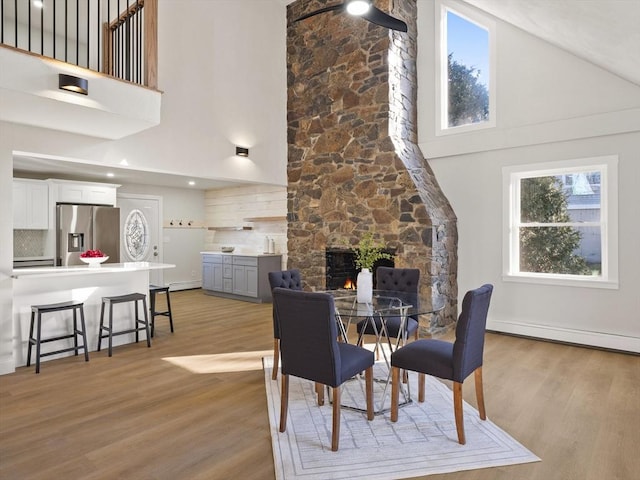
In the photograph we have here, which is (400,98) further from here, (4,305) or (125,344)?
(4,305)

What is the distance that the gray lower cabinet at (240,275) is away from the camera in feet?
24.5

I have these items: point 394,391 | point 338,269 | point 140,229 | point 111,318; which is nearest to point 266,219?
point 338,269

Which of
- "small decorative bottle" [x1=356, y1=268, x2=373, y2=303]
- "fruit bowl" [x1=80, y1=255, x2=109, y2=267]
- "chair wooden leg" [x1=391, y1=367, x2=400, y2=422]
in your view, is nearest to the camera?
"chair wooden leg" [x1=391, y1=367, x2=400, y2=422]

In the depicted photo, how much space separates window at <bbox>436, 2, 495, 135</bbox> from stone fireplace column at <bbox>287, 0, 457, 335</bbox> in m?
0.44

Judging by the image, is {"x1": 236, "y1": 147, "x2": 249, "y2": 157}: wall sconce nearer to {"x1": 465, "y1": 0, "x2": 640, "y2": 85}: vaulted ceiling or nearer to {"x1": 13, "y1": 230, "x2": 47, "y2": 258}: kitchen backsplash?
{"x1": 13, "y1": 230, "x2": 47, "y2": 258}: kitchen backsplash

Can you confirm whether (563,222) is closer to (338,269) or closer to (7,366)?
(338,269)

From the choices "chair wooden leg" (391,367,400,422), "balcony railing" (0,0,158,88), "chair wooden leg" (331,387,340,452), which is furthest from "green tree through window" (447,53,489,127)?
"chair wooden leg" (331,387,340,452)

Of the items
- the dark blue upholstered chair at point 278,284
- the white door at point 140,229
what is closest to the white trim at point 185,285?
the white door at point 140,229

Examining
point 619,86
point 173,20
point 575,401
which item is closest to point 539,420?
point 575,401

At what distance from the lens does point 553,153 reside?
4.91m

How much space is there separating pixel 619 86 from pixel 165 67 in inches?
213

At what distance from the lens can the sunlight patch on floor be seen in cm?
396

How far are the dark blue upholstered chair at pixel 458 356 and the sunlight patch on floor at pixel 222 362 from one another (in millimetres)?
1714

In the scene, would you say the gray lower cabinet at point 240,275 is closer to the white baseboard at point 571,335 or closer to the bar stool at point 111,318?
the bar stool at point 111,318
